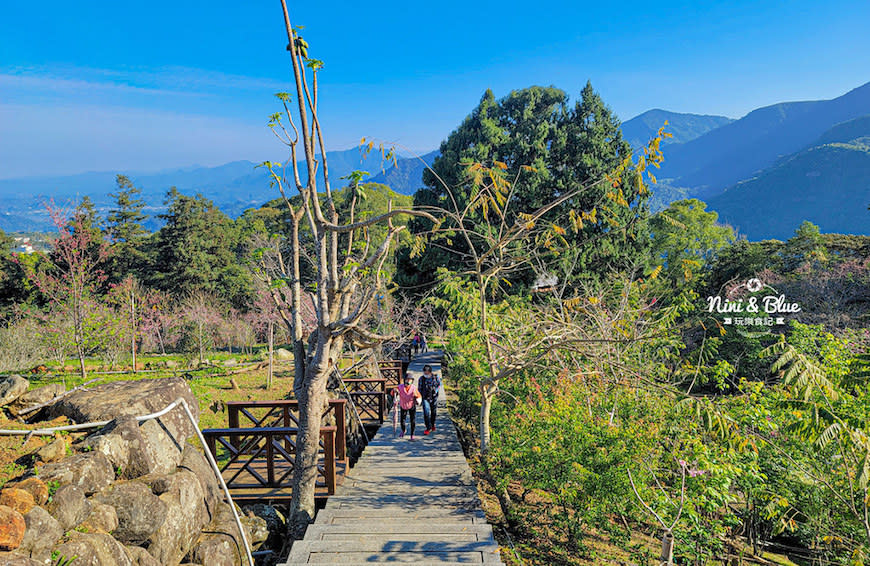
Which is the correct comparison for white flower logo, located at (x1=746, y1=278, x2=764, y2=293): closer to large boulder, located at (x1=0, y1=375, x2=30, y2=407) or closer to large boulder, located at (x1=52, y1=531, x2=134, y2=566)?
large boulder, located at (x1=52, y1=531, x2=134, y2=566)

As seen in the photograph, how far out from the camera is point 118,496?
471 cm

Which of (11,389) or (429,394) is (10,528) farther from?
(429,394)

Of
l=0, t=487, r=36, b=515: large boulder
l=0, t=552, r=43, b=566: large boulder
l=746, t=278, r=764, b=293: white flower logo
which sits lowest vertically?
l=0, t=552, r=43, b=566: large boulder

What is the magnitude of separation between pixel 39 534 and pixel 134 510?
0.97m

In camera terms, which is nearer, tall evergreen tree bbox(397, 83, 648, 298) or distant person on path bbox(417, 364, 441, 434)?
distant person on path bbox(417, 364, 441, 434)

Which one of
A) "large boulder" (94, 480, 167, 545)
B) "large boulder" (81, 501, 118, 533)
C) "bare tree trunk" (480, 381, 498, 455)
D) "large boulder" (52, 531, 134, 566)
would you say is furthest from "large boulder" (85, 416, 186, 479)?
"bare tree trunk" (480, 381, 498, 455)

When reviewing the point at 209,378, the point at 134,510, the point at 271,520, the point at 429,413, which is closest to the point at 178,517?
the point at 134,510

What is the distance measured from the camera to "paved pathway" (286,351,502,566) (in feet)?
15.9

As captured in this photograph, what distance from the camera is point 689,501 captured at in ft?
15.0

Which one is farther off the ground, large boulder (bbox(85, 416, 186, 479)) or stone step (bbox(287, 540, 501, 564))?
large boulder (bbox(85, 416, 186, 479))

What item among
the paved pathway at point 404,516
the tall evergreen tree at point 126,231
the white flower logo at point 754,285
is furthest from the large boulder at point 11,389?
the tall evergreen tree at point 126,231

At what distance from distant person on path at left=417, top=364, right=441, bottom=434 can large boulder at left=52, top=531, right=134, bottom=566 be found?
222 inches

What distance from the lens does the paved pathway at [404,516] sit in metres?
4.86

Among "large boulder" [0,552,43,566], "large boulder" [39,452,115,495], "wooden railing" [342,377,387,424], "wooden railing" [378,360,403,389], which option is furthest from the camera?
"wooden railing" [378,360,403,389]
